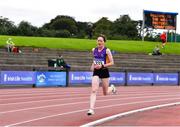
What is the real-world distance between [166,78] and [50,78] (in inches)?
424

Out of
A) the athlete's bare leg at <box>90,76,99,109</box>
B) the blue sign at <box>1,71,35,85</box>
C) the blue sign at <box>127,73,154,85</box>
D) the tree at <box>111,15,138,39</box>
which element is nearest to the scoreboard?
the blue sign at <box>127,73,154,85</box>

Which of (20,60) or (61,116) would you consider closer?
(61,116)

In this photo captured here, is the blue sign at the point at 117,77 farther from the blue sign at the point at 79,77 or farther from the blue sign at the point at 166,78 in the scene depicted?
the blue sign at the point at 166,78

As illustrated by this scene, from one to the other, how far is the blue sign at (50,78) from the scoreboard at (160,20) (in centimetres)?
3133

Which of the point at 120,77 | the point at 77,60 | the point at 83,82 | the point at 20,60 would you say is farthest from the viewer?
the point at 77,60

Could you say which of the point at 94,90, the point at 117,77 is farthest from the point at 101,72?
the point at 117,77

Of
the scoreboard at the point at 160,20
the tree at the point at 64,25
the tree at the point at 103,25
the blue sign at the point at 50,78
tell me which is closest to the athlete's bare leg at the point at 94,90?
the blue sign at the point at 50,78

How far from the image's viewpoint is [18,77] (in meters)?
30.3

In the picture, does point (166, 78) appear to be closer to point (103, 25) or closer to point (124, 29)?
point (124, 29)

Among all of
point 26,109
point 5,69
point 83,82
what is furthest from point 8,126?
point 83,82

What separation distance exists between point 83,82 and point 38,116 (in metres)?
19.9

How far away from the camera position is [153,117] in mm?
14680

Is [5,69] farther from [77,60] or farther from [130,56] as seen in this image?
[130,56]

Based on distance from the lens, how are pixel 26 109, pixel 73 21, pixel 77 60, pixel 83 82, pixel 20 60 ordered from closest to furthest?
pixel 26 109
pixel 83 82
pixel 20 60
pixel 77 60
pixel 73 21
